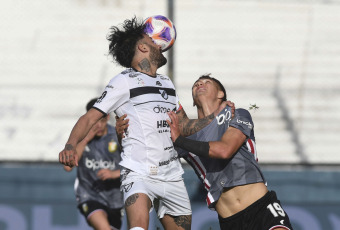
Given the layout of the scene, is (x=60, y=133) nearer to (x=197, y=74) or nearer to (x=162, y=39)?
(x=197, y=74)

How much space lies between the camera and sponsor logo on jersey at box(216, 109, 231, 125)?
5.00 metres

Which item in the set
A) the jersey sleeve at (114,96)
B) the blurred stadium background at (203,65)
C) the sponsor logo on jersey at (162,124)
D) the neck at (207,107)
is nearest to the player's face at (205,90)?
the neck at (207,107)

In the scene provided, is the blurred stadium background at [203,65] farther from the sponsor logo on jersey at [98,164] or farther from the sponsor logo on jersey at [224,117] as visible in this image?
the sponsor logo on jersey at [224,117]

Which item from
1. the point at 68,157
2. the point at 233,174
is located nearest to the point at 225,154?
the point at 233,174

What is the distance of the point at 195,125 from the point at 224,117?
27cm

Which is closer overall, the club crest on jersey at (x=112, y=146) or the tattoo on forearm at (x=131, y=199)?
the tattoo on forearm at (x=131, y=199)

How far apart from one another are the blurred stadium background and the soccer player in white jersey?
4857 mm

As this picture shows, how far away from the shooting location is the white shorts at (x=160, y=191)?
4852 mm

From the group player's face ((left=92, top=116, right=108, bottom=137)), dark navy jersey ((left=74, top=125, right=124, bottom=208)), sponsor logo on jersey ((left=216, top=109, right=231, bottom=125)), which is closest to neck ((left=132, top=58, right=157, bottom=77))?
sponsor logo on jersey ((left=216, top=109, right=231, bottom=125))

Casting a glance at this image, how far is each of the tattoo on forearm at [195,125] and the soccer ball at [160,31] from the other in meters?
0.62

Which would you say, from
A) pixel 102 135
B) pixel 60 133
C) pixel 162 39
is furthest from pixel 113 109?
pixel 60 133

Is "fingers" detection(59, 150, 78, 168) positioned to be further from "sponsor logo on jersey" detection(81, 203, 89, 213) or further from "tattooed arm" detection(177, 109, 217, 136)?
"sponsor logo on jersey" detection(81, 203, 89, 213)

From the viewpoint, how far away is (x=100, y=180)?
7844 mm

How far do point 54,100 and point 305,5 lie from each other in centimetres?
425
